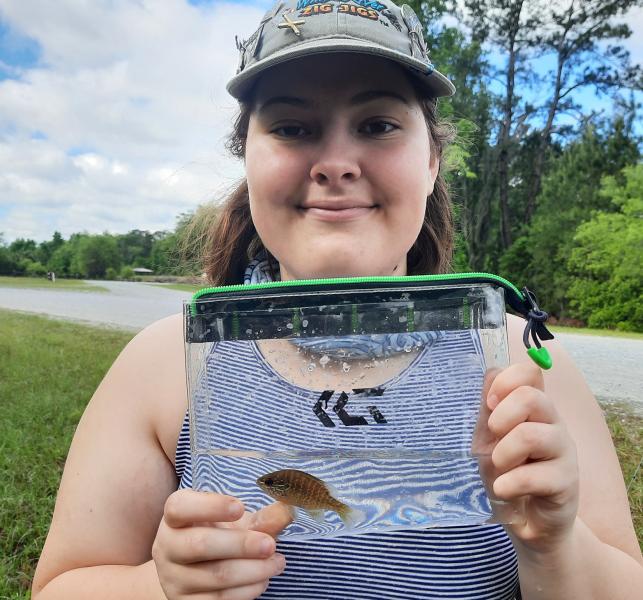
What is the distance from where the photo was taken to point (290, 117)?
1099 mm

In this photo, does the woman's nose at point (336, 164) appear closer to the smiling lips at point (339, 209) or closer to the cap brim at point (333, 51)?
the smiling lips at point (339, 209)

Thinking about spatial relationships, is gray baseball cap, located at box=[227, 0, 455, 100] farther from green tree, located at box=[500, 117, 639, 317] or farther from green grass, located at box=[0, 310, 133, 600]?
green tree, located at box=[500, 117, 639, 317]

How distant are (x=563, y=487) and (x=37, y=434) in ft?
13.6

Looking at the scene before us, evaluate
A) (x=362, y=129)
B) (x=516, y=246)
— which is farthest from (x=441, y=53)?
(x=516, y=246)

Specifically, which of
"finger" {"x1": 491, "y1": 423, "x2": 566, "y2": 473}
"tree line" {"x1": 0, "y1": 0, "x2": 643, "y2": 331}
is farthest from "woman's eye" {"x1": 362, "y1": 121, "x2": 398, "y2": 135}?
"tree line" {"x1": 0, "y1": 0, "x2": 643, "y2": 331}

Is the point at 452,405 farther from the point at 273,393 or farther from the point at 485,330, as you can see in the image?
the point at 273,393

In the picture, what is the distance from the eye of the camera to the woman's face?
3.54 feet

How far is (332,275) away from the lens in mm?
1101

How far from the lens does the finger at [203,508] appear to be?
2.55 feet

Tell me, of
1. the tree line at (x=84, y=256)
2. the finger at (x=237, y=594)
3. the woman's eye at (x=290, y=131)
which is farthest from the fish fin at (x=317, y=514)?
the tree line at (x=84, y=256)

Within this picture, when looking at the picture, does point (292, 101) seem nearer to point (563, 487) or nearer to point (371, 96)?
point (371, 96)

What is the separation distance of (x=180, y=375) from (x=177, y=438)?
13 centimetres

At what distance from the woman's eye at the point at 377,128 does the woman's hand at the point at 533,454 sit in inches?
20.7

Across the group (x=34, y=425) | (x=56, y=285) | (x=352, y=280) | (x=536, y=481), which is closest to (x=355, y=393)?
(x=352, y=280)
